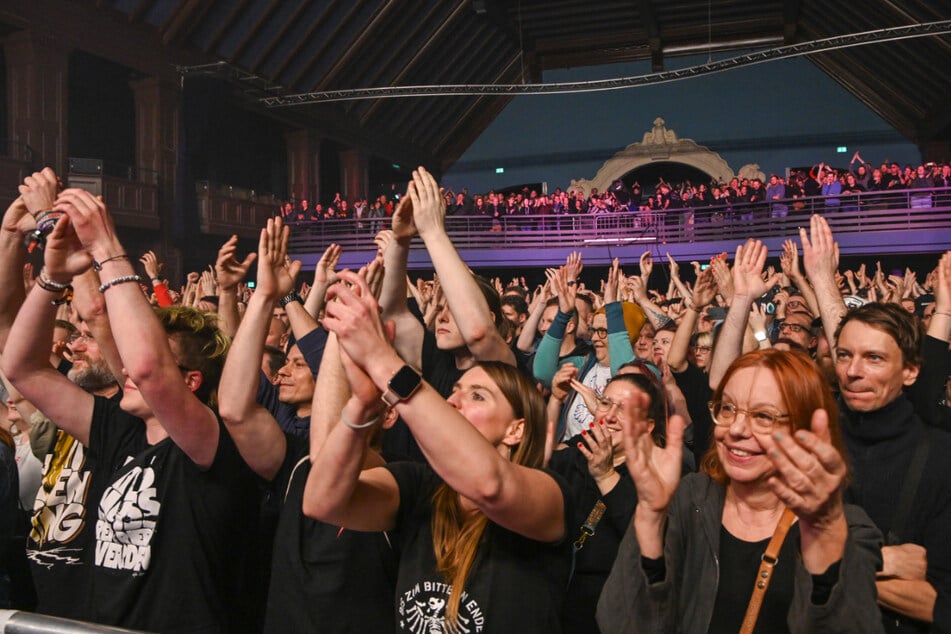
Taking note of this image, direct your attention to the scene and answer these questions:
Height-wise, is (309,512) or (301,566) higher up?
(309,512)

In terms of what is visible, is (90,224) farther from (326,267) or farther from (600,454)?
(600,454)

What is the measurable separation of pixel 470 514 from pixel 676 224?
53.2 feet

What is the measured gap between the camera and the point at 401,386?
141cm

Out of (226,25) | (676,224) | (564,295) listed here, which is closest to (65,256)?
(564,295)

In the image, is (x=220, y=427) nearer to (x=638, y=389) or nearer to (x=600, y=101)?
(x=638, y=389)

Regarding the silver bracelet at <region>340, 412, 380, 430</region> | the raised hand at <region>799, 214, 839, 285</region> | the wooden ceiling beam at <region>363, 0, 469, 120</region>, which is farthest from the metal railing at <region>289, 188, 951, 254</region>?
the silver bracelet at <region>340, 412, 380, 430</region>

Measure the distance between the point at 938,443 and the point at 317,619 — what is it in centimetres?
164

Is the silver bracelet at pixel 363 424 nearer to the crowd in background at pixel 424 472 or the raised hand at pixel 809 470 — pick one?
the crowd in background at pixel 424 472

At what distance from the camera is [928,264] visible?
1567 cm

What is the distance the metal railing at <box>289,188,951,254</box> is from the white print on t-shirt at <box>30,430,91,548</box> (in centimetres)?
1486

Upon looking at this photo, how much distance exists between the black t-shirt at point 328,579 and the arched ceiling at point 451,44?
14.2 m

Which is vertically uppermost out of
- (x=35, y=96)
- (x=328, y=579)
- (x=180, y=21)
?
(x=180, y=21)

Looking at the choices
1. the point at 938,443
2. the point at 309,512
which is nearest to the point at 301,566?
the point at 309,512

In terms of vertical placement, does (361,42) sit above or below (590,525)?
above
